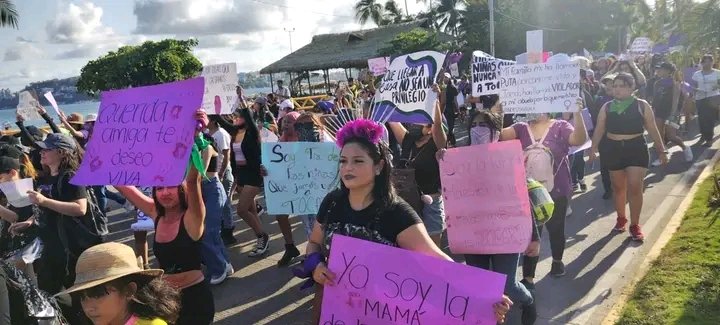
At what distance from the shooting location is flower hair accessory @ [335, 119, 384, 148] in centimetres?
286

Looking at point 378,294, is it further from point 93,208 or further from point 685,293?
point 685,293

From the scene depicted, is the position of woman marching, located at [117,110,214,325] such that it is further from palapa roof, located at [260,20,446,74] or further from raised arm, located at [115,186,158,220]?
palapa roof, located at [260,20,446,74]

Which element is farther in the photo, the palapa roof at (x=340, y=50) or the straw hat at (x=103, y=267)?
the palapa roof at (x=340, y=50)

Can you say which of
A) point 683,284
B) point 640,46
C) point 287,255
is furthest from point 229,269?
point 640,46

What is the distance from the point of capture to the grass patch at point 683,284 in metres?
4.09

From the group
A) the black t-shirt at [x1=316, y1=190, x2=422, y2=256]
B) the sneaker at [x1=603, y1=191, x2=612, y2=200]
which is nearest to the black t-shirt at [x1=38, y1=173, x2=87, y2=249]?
the black t-shirt at [x1=316, y1=190, x2=422, y2=256]

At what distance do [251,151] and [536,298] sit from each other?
3459mm

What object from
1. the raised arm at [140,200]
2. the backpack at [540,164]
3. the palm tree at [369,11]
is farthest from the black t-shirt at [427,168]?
the palm tree at [369,11]

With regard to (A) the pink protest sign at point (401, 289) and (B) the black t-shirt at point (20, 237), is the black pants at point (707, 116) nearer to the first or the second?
(A) the pink protest sign at point (401, 289)

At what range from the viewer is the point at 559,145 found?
511 cm

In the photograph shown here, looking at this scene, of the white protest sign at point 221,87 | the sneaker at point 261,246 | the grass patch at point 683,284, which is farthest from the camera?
the sneaker at point 261,246

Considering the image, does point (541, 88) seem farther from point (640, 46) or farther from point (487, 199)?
point (640, 46)

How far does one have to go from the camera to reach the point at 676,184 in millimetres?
8555

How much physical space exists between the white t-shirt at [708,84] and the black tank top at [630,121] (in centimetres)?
635
